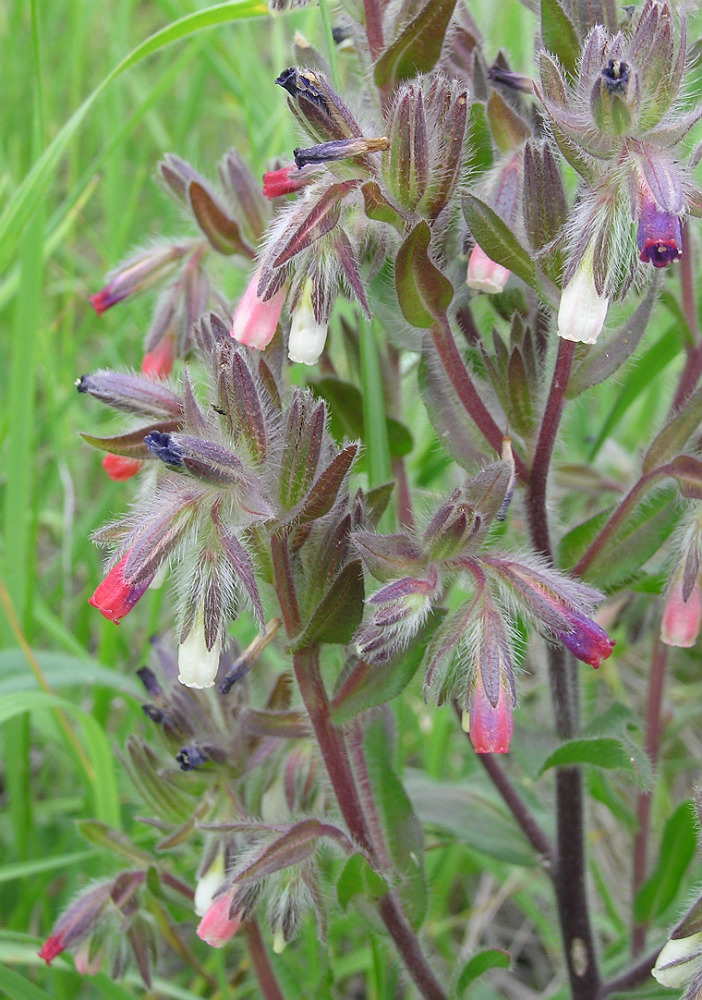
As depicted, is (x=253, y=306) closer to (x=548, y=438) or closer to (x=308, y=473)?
(x=308, y=473)

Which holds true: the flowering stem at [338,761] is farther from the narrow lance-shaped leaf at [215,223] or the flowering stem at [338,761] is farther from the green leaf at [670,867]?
the narrow lance-shaped leaf at [215,223]

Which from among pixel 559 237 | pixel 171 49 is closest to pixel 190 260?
pixel 559 237

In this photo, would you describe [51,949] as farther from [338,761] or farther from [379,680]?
[379,680]

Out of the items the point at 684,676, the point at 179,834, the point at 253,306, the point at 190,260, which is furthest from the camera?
the point at 684,676

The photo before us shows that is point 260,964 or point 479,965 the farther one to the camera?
point 260,964

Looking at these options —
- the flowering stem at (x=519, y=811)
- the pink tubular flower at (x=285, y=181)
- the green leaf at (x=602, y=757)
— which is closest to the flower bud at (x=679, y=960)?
the green leaf at (x=602, y=757)

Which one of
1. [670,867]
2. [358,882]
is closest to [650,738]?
[670,867]
